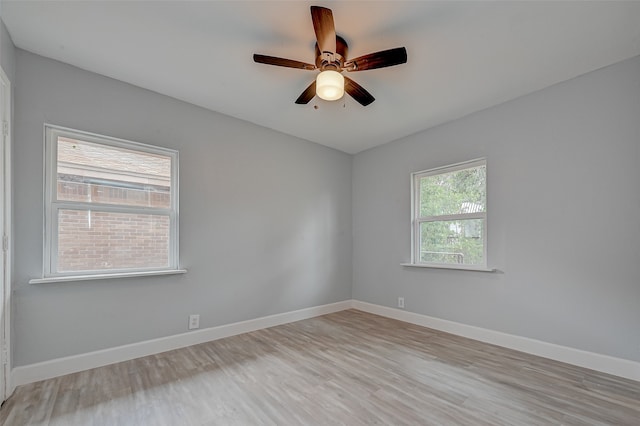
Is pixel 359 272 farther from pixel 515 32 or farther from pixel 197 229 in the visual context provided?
pixel 515 32

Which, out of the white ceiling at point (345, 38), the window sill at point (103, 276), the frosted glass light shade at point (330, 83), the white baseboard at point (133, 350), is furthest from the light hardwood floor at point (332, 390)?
the white ceiling at point (345, 38)

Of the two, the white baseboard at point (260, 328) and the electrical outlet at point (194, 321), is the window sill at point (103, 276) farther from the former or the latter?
the white baseboard at point (260, 328)

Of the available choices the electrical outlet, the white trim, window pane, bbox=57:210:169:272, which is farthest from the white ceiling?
the electrical outlet

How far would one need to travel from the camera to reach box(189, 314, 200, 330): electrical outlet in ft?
10.3

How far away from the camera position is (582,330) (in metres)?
2.59

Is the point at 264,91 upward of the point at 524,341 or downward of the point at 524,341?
upward

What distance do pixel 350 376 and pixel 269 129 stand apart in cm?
306

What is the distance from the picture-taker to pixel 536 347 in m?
2.82

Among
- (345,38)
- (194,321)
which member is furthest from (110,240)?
(345,38)

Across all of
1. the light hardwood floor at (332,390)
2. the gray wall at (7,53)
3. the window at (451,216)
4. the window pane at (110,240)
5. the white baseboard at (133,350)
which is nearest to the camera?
the light hardwood floor at (332,390)

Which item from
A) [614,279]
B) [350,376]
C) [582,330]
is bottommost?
[350,376]

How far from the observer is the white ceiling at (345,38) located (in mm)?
1928

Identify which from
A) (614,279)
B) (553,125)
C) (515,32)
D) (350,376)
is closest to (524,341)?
(614,279)

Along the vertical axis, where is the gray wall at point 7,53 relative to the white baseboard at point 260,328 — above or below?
above
